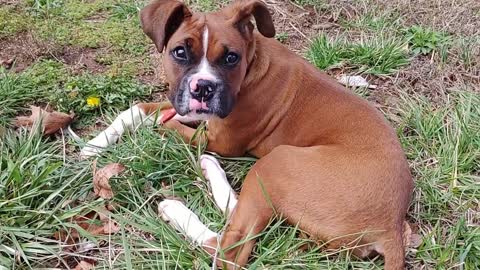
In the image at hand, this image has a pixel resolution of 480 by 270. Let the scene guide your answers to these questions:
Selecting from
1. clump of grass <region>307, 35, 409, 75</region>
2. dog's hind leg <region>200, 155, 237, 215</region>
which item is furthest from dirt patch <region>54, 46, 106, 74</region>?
clump of grass <region>307, 35, 409, 75</region>

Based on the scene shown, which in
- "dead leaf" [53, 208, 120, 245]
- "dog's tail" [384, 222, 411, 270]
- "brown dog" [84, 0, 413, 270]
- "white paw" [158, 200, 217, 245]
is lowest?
"dead leaf" [53, 208, 120, 245]

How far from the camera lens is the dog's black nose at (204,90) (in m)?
4.15

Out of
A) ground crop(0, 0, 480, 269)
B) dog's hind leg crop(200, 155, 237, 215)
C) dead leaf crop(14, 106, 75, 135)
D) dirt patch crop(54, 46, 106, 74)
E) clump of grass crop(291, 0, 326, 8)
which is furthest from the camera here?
clump of grass crop(291, 0, 326, 8)

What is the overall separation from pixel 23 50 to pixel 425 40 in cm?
393

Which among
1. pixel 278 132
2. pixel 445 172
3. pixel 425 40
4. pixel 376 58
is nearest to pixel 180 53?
pixel 278 132

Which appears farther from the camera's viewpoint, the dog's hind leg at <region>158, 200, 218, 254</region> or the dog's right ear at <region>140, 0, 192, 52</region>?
the dog's right ear at <region>140, 0, 192, 52</region>

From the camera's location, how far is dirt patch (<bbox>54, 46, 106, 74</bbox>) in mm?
5675

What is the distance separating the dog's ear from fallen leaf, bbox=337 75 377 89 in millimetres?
1403

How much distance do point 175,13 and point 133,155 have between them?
1.10 metres

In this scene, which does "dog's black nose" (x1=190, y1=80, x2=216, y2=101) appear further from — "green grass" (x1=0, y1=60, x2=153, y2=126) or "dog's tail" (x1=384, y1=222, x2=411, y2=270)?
"dog's tail" (x1=384, y1=222, x2=411, y2=270)

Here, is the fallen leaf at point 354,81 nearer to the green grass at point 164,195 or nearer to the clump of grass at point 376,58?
the clump of grass at point 376,58

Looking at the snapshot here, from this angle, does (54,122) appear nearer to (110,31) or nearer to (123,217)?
(123,217)

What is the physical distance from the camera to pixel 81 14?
6340 mm

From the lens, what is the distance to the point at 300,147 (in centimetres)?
438
